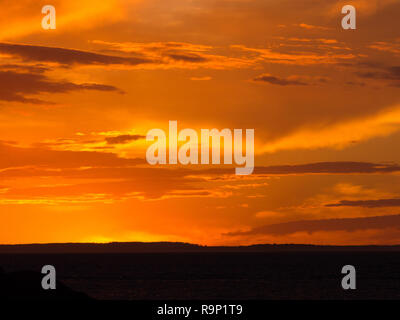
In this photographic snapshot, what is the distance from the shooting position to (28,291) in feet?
170

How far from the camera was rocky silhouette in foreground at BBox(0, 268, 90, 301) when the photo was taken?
5056 cm

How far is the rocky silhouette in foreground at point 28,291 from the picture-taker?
50562mm
